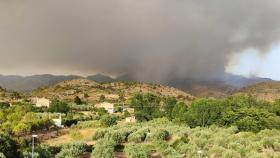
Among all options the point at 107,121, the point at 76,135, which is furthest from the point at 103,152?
the point at 107,121

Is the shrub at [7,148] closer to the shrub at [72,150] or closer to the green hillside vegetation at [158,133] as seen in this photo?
the green hillside vegetation at [158,133]

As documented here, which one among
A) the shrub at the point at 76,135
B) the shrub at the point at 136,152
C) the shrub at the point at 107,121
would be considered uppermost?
the shrub at the point at 107,121

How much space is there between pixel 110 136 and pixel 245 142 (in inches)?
774

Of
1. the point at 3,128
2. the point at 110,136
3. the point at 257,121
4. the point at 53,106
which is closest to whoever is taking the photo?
the point at 110,136

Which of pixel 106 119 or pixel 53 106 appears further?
pixel 53 106

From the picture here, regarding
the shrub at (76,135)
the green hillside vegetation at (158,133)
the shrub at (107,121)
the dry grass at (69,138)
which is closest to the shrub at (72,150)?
the green hillside vegetation at (158,133)

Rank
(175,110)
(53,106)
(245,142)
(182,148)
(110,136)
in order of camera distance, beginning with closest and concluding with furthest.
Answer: (182,148) < (245,142) < (110,136) < (175,110) < (53,106)

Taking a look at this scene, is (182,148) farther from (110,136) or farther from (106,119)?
(106,119)

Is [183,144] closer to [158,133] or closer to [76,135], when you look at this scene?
[158,133]

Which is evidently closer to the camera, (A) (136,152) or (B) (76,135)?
(A) (136,152)

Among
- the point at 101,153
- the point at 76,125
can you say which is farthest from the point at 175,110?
the point at 101,153

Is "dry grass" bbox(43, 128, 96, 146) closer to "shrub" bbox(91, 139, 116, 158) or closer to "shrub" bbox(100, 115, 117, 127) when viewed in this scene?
"shrub" bbox(100, 115, 117, 127)

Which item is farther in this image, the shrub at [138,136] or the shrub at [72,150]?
the shrub at [138,136]

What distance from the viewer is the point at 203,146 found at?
65.6m
